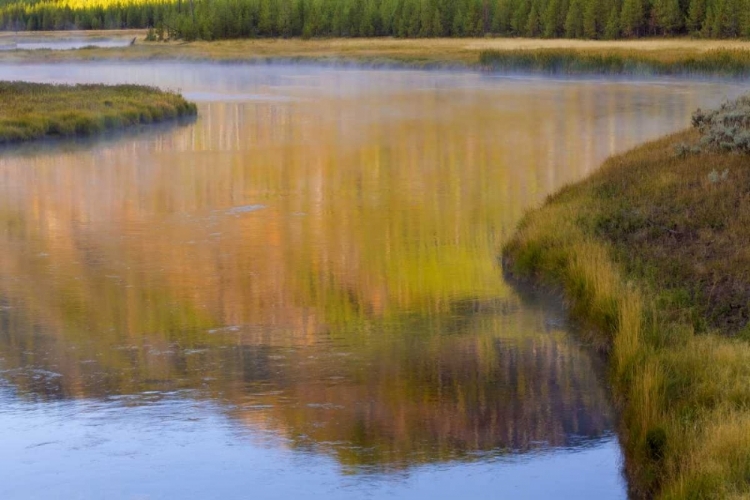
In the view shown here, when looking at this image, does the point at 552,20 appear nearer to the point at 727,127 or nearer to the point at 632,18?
the point at 632,18

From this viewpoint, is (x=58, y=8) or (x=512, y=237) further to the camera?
(x=58, y=8)

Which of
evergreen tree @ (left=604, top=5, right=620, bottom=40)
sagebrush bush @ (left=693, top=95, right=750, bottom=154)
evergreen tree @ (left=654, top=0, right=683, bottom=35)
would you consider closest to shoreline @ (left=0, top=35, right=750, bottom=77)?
evergreen tree @ (left=604, top=5, right=620, bottom=40)

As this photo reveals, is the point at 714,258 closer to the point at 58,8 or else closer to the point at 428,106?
the point at 428,106

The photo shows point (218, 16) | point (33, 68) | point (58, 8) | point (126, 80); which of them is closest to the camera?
point (126, 80)

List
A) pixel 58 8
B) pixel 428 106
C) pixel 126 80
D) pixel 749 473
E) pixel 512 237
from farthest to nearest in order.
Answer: pixel 58 8 → pixel 126 80 → pixel 428 106 → pixel 512 237 → pixel 749 473

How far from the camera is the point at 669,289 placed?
36.1 ft

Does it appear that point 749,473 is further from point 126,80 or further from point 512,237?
point 126,80

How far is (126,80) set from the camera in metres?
56.9

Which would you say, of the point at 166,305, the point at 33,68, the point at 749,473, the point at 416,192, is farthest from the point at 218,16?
the point at 749,473

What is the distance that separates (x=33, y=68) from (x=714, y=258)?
68879 mm

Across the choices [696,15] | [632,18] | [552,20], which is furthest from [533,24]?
[696,15]

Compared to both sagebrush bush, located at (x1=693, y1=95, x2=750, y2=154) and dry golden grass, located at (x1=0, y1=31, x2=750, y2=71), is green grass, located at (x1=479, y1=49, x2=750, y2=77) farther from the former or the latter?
sagebrush bush, located at (x1=693, y1=95, x2=750, y2=154)

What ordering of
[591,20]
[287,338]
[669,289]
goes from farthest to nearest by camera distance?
[591,20] → [287,338] → [669,289]

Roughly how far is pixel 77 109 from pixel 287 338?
23346mm
